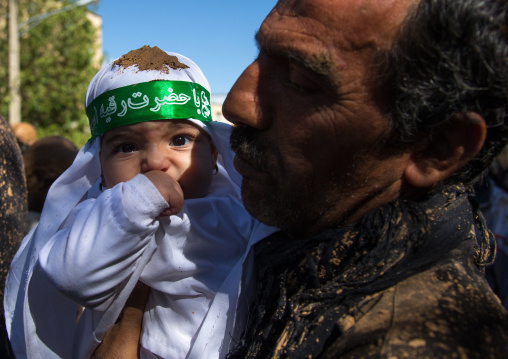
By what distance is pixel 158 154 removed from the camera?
6.86 ft

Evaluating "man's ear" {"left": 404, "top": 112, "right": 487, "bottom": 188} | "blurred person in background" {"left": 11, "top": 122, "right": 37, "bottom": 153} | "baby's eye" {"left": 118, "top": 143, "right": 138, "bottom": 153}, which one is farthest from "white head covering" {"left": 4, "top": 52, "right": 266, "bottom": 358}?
"blurred person in background" {"left": 11, "top": 122, "right": 37, "bottom": 153}

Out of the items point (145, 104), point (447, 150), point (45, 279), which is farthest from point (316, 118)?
point (45, 279)

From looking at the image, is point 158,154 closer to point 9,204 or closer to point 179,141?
point 179,141

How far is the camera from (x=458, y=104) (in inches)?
56.0

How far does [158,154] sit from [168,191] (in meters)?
0.35

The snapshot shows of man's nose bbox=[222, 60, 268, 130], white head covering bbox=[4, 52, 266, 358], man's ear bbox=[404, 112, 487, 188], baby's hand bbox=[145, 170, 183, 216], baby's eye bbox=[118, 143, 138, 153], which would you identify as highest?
man's nose bbox=[222, 60, 268, 130]

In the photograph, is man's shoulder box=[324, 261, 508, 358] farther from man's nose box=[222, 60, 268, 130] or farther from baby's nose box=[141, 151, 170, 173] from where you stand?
baby's nose box=[141, 151, 170, 173]

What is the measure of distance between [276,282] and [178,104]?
992 mm

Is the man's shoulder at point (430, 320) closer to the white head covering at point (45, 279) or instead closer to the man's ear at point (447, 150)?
the man's ear at point (447, 150)

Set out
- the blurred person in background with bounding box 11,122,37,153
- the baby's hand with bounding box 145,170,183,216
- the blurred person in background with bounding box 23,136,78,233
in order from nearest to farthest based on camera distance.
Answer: the baby's hand with bounding box 145,170,183,216, the blurred person in background with bounding box 23,136,78,233, the blurred person in background with bounding box 11,122,37,153

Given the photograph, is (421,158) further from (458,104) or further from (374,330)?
(374,330)

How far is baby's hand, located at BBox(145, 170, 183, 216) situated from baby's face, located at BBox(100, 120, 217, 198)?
0.69 feet

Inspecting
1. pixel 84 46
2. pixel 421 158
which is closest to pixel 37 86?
pixel 84 46

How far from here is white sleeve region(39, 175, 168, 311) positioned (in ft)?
5.45
